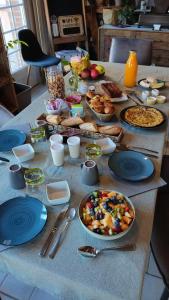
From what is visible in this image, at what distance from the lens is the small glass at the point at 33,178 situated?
876 mm

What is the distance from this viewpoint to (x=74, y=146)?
100 centimetres

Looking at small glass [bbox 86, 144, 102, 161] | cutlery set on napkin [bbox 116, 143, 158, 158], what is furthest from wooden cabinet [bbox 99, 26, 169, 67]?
small glass [bbox 86, 144, 102, 161]

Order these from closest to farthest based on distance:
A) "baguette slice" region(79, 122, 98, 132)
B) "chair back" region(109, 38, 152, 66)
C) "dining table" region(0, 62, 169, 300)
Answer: "dining table" region(0, 62, 169, 300)
"baguette slice" region(79, 122, 98, 132)
"chair back" region(109, 38, 152, 66)

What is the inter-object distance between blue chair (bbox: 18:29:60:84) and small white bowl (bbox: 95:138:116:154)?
6.60 ft

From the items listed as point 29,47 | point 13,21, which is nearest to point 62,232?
point 29,47

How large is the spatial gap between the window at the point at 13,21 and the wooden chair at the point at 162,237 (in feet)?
8.92

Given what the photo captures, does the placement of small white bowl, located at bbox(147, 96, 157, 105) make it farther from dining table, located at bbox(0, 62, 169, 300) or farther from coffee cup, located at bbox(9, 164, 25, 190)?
coffee cup, located at bbox(9, 164, 25, 190)

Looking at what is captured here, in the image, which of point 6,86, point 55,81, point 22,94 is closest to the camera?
point 55,81

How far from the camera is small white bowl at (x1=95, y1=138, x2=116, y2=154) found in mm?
1024

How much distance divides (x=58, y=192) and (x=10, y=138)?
441 millimetres

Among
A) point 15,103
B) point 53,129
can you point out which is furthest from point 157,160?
point 15,103

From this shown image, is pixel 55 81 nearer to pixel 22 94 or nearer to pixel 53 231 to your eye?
pixel 53 231

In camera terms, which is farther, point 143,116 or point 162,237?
point 143,116

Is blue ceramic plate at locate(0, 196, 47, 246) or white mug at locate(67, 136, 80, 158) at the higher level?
white mug at locate(67, 136, 80, 158)
